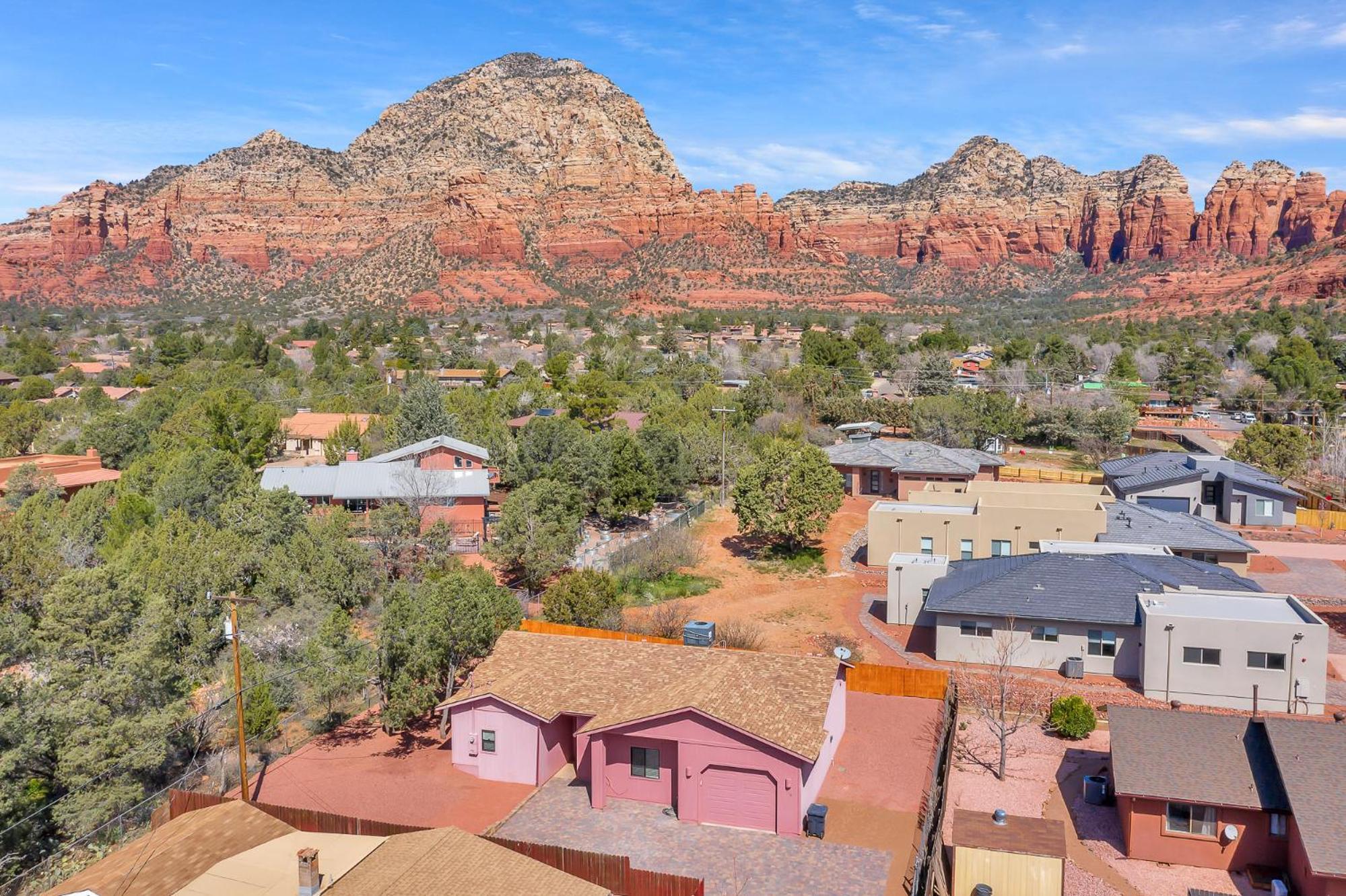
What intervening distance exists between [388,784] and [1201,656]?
20746 millimetres

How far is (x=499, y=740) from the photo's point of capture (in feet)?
72.3

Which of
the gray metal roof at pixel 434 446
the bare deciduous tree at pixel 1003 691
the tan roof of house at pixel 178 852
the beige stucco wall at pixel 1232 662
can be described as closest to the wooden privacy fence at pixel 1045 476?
the bare deciduous tree at pixel 1003 691

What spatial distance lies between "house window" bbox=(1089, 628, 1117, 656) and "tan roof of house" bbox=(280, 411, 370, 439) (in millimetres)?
49832

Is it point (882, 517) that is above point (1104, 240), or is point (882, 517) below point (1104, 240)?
below

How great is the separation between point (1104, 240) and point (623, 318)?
101m

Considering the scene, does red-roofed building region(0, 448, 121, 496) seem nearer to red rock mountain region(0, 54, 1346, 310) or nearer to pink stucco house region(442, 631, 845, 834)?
pink stucco house region(442, 631, 845, 834)

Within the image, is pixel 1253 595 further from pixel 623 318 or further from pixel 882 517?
pixel 623 318

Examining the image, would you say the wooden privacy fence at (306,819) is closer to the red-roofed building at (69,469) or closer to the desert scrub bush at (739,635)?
the desert scrub bush at (739,635)

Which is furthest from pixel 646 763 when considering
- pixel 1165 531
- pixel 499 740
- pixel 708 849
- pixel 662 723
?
pixel 1165 531

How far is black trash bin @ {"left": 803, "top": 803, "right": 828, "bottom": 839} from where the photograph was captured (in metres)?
18.9

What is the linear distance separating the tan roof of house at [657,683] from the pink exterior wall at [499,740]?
1.20 ft

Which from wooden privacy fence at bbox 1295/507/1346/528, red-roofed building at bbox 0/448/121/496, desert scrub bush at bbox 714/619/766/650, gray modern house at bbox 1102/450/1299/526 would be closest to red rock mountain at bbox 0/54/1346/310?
red-roofed building at bbox 0/448/121/496

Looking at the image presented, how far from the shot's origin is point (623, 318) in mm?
131625

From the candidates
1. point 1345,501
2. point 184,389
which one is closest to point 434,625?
point 1345,501
